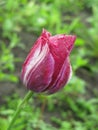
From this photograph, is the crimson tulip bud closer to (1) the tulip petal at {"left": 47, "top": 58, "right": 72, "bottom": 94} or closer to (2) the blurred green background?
(1) the tulip petal at {"left": 47, "top": 58, "right": 72, "bottom": 94}

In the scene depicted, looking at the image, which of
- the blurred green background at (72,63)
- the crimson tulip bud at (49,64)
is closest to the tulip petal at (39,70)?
the crimson tulip bud at (49,64)

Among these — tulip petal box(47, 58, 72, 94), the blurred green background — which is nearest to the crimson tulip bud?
tulip petal box(47, 58, 72, 94)

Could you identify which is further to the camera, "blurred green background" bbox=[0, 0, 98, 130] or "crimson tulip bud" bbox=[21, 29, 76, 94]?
"blurred green background" bbox=[0, 0, 98, 130]

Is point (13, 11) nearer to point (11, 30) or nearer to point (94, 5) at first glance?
point (11, 30)

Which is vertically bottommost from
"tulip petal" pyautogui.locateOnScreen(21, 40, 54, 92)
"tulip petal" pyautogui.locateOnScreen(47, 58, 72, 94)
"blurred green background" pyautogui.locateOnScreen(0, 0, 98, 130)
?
"tulip petal" pyautogui.locateOnScreen(47, 58, 72, 94)

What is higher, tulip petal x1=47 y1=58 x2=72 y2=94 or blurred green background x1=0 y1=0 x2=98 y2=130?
blurred green background x1=0 y1=0 x2=98 y2=130

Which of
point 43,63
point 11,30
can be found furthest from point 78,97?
point 43,63
